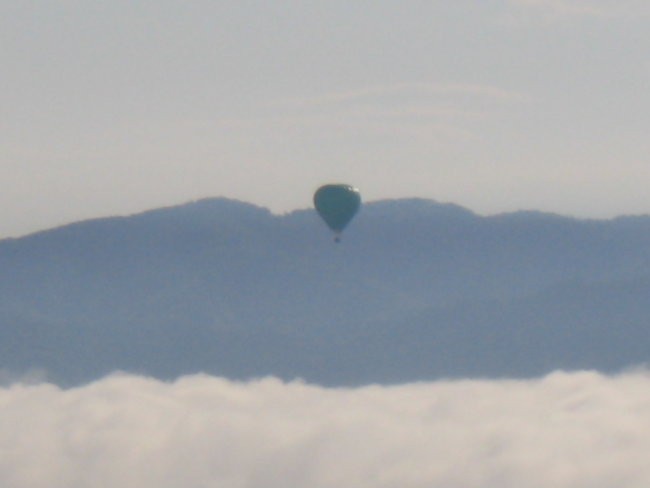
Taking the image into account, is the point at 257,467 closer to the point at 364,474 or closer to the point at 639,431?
the point at 364,474

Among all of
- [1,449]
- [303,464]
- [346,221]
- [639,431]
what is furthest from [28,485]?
[346,221]

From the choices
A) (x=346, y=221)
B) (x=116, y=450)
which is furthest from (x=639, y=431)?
(x=346, y=221)

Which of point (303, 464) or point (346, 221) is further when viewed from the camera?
point (303, 464)

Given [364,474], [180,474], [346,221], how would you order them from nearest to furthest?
[346,221], [364,474], [180,474]

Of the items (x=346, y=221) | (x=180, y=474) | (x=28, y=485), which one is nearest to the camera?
(x=346, y=221)

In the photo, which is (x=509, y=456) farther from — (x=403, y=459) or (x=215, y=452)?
(x=215, y=452)

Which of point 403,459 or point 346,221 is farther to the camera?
point 403,459

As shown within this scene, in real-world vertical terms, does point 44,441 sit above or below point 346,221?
above
